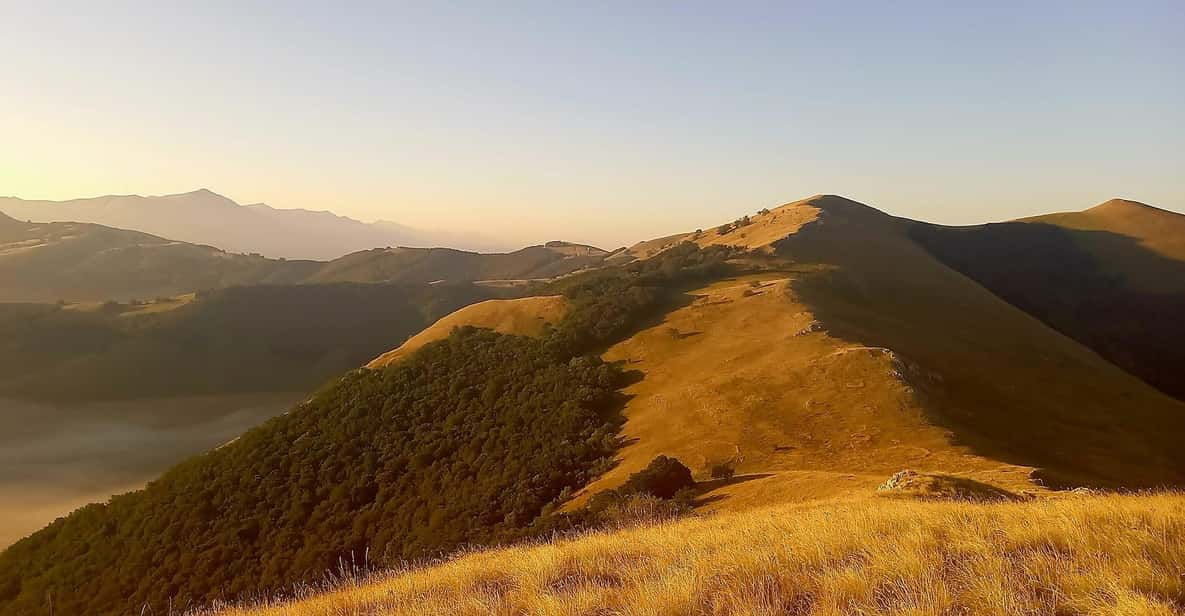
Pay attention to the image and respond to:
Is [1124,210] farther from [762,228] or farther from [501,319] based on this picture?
[501,319]

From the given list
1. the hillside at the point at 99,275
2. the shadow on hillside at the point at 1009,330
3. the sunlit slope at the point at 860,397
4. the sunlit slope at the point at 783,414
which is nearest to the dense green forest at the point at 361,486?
the sunlit slope at the point at 783,414

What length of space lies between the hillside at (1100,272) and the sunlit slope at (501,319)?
7364cm

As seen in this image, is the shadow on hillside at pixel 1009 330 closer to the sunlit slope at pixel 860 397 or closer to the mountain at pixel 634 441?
the sunlit slope at pixel 860 397

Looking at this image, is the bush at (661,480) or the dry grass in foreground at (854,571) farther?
the bush at (661,480)

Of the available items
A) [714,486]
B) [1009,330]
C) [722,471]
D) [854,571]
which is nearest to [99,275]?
[722,471]

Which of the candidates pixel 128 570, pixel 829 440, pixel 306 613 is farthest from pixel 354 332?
pixel 306 613

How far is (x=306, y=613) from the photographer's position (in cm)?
802

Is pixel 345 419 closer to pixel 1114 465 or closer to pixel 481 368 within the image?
pixel 481 368

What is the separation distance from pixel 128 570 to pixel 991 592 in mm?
41730

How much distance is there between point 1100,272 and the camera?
99.9 meters

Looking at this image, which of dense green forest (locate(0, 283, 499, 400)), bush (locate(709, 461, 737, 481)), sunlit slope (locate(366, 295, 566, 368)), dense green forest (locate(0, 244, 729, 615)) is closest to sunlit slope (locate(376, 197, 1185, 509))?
sunlit slope (locate(366, 295, 566, 368))

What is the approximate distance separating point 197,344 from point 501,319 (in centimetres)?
7404

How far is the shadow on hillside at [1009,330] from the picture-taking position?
25.2m

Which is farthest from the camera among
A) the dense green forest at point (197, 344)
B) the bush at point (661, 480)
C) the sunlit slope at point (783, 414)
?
the dense green forest at point (197, 344)
